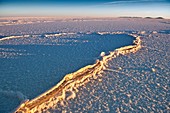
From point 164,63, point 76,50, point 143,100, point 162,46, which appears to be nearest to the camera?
point 143,100

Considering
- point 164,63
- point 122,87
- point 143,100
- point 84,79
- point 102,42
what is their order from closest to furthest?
1. point 143,100
2. point 122,87
3. point 84,79
4. point 164,63
5. point 102,42

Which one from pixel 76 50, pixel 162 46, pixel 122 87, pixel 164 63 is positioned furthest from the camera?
pixel 162 46

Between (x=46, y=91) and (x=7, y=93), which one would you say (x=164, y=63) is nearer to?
(x=46, y=91)

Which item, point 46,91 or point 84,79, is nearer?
point 46,91

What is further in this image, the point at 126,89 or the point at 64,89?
A: the point at 126,89

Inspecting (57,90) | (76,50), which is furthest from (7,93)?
(76,50)

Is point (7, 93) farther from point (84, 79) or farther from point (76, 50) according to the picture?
point (76, 50)

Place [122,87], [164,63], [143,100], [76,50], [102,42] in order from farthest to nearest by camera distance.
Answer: [102,42]
[76,50]
[164,63]
[122,87]
[143,100]

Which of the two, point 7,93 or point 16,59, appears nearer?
point 7,93

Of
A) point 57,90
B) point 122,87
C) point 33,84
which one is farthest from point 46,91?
point 122,87
